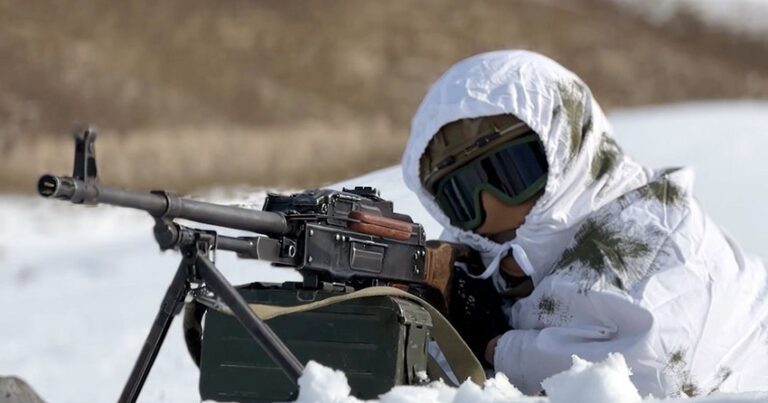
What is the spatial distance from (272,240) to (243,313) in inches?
12.8

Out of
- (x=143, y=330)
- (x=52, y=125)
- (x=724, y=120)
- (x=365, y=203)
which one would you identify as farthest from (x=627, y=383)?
(x=52, y=125)

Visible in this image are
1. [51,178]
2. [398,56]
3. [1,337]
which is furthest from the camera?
[398,56]

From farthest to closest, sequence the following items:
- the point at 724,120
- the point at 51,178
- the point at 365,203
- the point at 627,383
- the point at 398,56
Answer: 1. the point at 398,56
2. the point at 724,120
3. the point at 365,203
4. the point at 627,383
5. the point at 51,178

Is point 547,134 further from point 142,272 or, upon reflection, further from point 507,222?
point 142,272

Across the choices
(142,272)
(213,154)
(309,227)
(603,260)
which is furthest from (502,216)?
(213,154)

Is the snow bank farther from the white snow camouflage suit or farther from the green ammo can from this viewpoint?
the white snow camouflage suit

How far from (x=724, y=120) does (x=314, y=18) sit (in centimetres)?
994

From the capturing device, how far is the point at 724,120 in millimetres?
8219

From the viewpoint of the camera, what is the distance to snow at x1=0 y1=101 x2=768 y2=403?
465 cm

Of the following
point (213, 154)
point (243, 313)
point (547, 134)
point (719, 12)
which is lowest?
point (213, 154)

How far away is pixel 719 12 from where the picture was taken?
1925 cm

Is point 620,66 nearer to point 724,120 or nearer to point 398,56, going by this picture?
point 398,56

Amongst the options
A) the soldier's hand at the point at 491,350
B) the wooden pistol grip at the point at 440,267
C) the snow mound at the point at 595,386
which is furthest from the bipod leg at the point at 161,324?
the soldier's hand at the point at 491,350

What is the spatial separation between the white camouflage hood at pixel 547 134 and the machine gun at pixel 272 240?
0.47 meters
